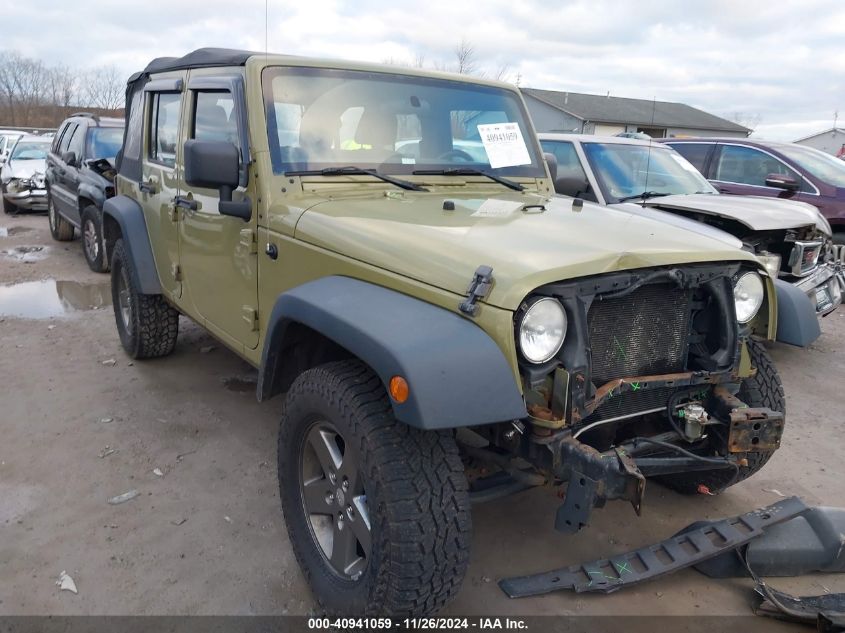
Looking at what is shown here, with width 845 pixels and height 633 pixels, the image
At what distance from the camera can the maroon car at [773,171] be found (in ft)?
24.9

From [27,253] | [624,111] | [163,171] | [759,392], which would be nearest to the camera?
[759,392]

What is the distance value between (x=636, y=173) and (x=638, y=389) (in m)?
4.52

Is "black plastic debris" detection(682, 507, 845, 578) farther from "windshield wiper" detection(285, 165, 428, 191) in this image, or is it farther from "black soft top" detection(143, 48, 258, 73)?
"black soft top" detection(143, 48, 258, 73)

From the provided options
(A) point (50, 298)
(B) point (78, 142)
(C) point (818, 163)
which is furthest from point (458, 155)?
(B) point (78, 142)

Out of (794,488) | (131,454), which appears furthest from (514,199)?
(131,454)

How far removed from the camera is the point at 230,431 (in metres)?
4.00

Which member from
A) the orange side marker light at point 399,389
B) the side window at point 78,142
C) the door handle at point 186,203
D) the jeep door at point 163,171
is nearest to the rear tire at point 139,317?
the jeep door at point 163,171

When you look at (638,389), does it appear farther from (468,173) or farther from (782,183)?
(782,183)

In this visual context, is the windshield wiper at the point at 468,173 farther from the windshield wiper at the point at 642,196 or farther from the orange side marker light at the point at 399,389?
the windshield wiper at the point at 642,196

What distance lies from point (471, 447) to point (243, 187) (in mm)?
1576

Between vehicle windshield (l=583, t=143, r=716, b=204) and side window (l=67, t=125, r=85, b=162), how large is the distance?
612 centimetres

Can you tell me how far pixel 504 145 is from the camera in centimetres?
359

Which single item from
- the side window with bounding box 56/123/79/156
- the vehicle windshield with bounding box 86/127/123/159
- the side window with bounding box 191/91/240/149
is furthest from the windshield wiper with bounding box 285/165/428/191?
the side window with bounding box 56/123/79/156

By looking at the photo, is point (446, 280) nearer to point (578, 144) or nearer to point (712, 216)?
point (712, 216)
